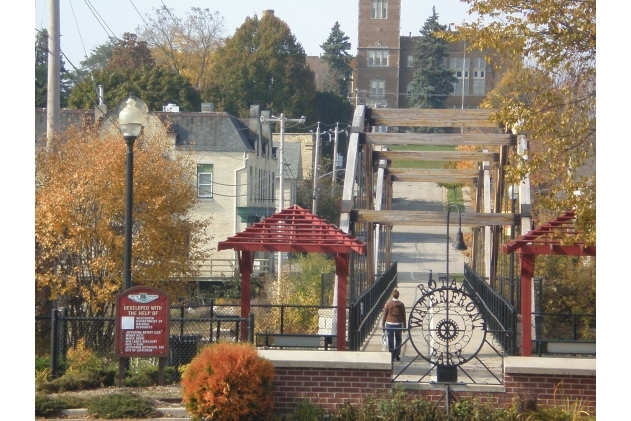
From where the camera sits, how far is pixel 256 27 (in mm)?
69312

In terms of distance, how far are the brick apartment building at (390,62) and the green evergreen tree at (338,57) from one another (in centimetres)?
519

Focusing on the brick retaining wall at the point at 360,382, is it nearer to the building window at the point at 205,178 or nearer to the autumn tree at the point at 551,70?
the autumn tree at the point at 551,70

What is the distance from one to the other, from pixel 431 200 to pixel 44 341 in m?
53.6

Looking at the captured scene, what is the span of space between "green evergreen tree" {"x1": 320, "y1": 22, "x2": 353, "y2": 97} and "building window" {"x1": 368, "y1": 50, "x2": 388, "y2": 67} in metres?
6.12

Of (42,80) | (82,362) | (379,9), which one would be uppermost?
(379,9)

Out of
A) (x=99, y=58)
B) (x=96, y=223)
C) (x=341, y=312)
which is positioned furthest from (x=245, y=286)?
(x=99, y=58)

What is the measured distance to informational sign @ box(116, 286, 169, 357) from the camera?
1362cm

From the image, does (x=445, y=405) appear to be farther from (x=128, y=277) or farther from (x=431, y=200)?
(x=431, y=200)

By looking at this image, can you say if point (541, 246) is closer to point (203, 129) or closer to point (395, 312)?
point (395, 312)

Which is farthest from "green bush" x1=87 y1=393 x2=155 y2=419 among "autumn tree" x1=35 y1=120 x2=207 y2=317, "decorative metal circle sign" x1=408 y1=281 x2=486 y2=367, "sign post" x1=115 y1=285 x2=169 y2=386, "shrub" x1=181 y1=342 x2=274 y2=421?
"autumn tree" x1=35 y1=120 x2=207 y2=317

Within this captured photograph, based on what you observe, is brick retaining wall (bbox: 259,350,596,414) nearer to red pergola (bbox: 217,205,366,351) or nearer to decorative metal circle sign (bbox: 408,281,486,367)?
decorative metal circle sign (bbox: 408,281,486,367)

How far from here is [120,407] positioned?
38.1 feet

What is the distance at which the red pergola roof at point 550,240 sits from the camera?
47.7ft

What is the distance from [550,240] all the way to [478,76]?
9301 centimetres
